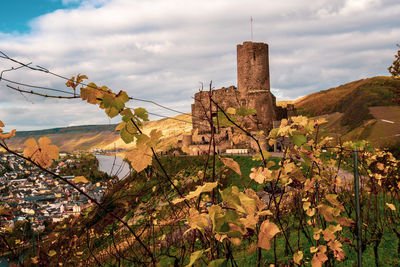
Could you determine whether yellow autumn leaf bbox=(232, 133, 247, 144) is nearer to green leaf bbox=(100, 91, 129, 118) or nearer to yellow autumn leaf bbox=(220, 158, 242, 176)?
yellow autumn leaf bbox=(220, 158, 242, 176)

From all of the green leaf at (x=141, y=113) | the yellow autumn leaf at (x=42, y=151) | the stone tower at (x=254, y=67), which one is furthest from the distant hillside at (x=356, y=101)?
the yellow autumn leaf at (x=42, y=151)

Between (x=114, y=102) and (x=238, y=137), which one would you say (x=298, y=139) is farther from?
(x=114, y=102)

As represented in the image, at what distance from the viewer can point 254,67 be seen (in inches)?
1237

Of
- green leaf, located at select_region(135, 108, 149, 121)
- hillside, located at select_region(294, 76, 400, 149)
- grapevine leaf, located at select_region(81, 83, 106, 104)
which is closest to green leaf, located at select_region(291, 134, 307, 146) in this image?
green leaf, located at select_region(135, 108, 149, 121)

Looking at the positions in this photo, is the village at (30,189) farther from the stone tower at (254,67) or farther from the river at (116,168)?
the stone tower at (254,67)

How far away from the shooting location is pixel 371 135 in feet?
73.1

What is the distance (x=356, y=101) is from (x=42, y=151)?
42.4 metres

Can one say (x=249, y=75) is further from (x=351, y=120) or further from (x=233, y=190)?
(x=233, y=190)

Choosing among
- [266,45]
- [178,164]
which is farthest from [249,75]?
[178,164]

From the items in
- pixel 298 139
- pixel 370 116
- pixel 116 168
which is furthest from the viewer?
pixel 116 168

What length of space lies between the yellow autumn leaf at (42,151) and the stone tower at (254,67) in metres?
31.1

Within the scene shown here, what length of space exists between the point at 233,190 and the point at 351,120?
33.1 meters

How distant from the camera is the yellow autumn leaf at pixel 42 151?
1.29 m

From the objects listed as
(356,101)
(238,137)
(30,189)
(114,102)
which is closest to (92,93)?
(114,102)
